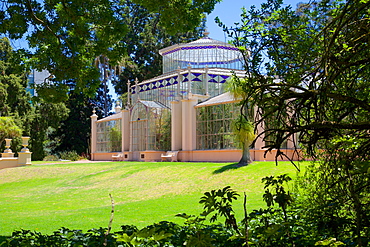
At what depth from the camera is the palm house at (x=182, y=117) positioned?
80.0 ft

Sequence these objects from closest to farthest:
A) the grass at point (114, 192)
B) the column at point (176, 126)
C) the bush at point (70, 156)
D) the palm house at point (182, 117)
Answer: the grass at point (114, 192)
the palm house at point (182, 117)
the column at point (176, 126)
the bush at point (70, 156)

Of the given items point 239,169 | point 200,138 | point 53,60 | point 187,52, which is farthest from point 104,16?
point 187,52

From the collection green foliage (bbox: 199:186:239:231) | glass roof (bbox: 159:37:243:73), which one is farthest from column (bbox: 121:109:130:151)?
green foliage (bbox: 199:186:239:231)

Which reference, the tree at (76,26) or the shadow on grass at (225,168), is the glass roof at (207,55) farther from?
the tree at (76,26)

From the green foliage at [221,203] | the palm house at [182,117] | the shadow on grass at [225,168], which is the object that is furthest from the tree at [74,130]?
the green foliage at [221,203]

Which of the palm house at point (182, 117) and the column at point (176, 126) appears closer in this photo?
the palm house at point (182, 117)

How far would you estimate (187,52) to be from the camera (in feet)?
114

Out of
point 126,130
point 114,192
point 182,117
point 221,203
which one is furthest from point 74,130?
point 221,203

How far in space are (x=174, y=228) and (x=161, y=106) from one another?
24744 millimetres

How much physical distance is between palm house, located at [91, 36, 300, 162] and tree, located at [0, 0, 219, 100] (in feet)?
46.6

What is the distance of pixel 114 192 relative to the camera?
16.7 meters

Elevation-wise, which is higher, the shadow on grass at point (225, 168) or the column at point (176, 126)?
the column at point (176, 126)

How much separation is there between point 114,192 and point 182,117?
1056 centimetres

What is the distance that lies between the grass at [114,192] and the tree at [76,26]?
345 cm
